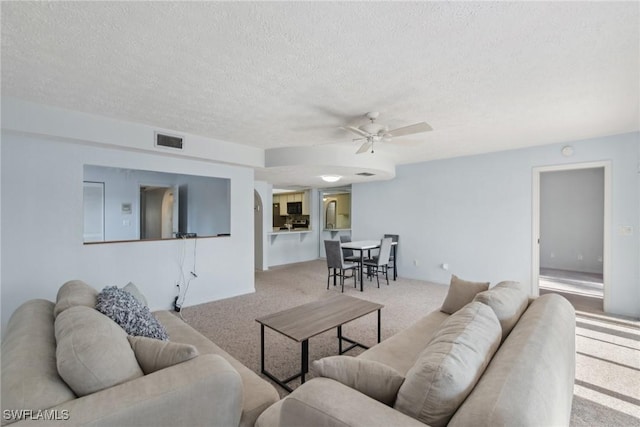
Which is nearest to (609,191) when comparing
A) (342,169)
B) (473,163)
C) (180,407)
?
(473,163)

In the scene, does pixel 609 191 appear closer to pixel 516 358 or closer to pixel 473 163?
pixel 473 163

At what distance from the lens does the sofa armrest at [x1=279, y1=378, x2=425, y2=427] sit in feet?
3.11

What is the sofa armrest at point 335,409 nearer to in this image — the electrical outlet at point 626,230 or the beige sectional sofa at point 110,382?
the beige sectional sofa at point 110,382

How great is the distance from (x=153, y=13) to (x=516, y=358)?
7.80ft

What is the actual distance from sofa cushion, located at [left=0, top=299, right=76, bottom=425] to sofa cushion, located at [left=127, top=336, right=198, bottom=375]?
28 centimetres

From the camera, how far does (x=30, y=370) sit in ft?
3.54

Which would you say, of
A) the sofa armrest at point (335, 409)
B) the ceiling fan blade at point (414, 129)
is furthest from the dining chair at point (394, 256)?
the sofa armrest at point (335, 409)

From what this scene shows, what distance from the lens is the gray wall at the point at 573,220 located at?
615 centimetres

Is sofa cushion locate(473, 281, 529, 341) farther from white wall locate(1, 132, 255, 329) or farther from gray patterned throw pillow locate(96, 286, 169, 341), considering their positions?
white wall locate(1, 132, 255, 329)

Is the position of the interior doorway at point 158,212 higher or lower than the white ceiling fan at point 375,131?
lower

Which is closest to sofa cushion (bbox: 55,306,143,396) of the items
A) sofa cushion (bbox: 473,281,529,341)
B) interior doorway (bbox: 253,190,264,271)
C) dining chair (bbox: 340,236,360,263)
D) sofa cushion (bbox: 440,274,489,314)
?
sofa cushion (bbox: 473,281,529,341)

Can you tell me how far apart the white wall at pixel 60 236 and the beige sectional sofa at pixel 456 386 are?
316cm

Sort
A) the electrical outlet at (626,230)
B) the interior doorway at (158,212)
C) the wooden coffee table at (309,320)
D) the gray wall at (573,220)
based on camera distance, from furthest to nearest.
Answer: the gray wall at (573,220)
the interior doorway at (158,212)
the electrical outlet at (626,230)
the wooden coffee table at (309,320)

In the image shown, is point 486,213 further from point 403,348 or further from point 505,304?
point 403,348
